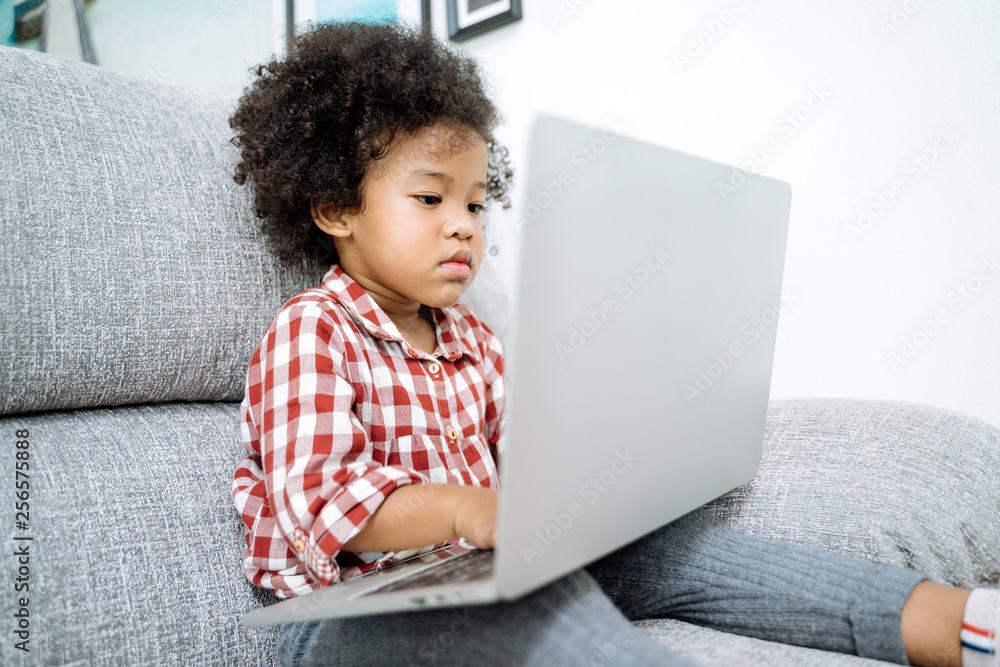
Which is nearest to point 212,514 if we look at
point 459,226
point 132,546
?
point 132,546

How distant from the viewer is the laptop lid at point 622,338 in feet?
1.29

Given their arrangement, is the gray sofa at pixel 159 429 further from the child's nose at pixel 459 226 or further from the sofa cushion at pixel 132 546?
the child's nose at pixel 459 226

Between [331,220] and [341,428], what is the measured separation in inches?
13.7

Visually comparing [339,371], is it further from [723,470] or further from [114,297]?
[723,470]

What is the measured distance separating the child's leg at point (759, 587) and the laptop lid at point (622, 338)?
108mm

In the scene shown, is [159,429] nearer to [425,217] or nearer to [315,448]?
[315,448]

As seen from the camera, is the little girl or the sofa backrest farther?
the sofa backrest

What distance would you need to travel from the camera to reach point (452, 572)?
0.49 meters

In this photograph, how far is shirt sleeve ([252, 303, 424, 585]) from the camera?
0.58m

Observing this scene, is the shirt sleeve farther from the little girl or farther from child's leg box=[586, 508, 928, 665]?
child's leg box=[586, 508, 928, 665]

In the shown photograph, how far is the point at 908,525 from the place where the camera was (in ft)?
2.36

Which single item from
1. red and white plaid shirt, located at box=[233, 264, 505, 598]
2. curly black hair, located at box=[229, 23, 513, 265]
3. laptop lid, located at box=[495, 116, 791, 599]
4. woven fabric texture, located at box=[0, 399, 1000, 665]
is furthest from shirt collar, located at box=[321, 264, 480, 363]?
laptop lid, located at box=[495, 116, 791, 599]

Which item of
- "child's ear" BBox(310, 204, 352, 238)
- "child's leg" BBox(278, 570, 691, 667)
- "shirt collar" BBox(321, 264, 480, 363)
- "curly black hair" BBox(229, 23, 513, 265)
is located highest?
"curly black hair" BBox(229, 23, 513, 265)

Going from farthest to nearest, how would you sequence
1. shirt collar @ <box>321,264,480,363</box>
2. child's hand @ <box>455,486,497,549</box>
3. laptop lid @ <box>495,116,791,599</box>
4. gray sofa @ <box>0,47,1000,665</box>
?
1. shirt collar @ <box>321,264,480,363</box>
2. gray sofa @ <box>0,47,1000,665</box>
3. child's hand @ <box>455,486,497,549</box>
4. laptop lid @ <box>495,116,791,599</box>
